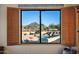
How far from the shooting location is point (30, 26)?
2.35m

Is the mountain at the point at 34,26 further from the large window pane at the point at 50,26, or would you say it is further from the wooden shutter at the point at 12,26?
the wooden shutter at the point at 12,26

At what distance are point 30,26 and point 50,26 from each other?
0.32 metres

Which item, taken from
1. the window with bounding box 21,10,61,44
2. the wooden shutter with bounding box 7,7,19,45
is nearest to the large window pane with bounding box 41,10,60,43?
the window with bounding box 21,10,61,44

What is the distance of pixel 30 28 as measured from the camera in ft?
7.70

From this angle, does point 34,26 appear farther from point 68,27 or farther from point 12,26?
point 68,27

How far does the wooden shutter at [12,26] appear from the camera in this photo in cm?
229

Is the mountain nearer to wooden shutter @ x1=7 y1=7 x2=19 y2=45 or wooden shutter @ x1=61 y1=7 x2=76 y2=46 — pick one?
wooden shutter @ x1=7 y1=7 x2=19 y2=45

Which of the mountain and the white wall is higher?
the mountain

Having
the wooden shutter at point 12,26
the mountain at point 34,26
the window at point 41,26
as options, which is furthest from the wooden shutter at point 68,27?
the wooden shutter at point 12,26

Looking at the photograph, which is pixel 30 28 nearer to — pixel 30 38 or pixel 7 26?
pixel 30 38

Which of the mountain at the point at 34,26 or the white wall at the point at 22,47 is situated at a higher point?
the mountain at the point at 34,26

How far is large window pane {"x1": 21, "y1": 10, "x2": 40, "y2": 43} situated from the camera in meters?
2.26

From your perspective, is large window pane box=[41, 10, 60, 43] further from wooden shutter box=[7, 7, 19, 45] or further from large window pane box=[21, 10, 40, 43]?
wooden shutter box=[7, 7, 19, 45]

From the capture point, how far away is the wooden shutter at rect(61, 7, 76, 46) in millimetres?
2275
